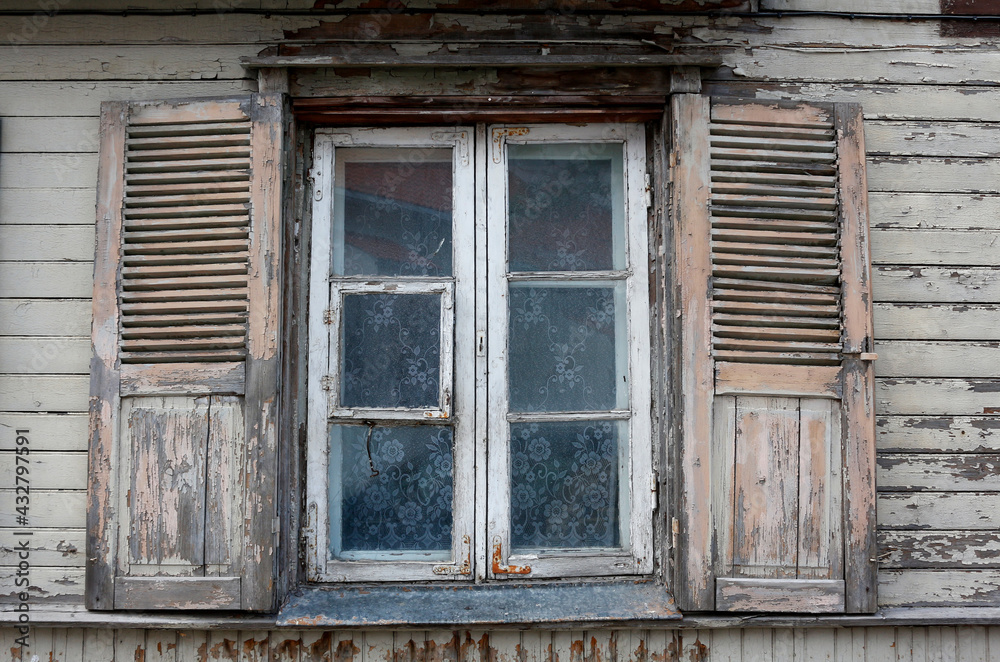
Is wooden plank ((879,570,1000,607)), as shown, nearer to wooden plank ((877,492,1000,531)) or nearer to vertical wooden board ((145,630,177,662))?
wooden plank ((877,492,1000,531))

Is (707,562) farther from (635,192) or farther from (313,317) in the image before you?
(313,317)

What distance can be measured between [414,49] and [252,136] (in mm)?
591

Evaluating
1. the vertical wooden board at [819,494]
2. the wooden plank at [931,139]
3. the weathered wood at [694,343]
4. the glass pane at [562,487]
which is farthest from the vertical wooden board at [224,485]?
the wooden plank at [931,139]

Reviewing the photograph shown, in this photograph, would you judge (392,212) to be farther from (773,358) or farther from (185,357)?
(773,358)

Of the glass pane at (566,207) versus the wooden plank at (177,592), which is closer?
the wooden plank at (177,592)

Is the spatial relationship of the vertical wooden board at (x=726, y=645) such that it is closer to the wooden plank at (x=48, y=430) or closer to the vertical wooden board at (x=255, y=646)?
the vertical wooden board at (x=255, y=646)

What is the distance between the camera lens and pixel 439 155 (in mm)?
2391

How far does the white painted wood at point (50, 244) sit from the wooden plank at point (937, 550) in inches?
106

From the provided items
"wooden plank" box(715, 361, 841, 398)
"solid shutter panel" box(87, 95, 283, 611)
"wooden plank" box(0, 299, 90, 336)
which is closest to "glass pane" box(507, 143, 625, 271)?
"wooden plank" box(715, 361, 841, 398)

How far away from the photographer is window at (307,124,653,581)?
2283 mm

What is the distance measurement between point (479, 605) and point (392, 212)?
1289 mm

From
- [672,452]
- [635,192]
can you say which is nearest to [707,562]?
[672,452]

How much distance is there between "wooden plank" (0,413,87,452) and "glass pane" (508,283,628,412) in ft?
4.48

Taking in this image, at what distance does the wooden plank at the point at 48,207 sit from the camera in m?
2.29
